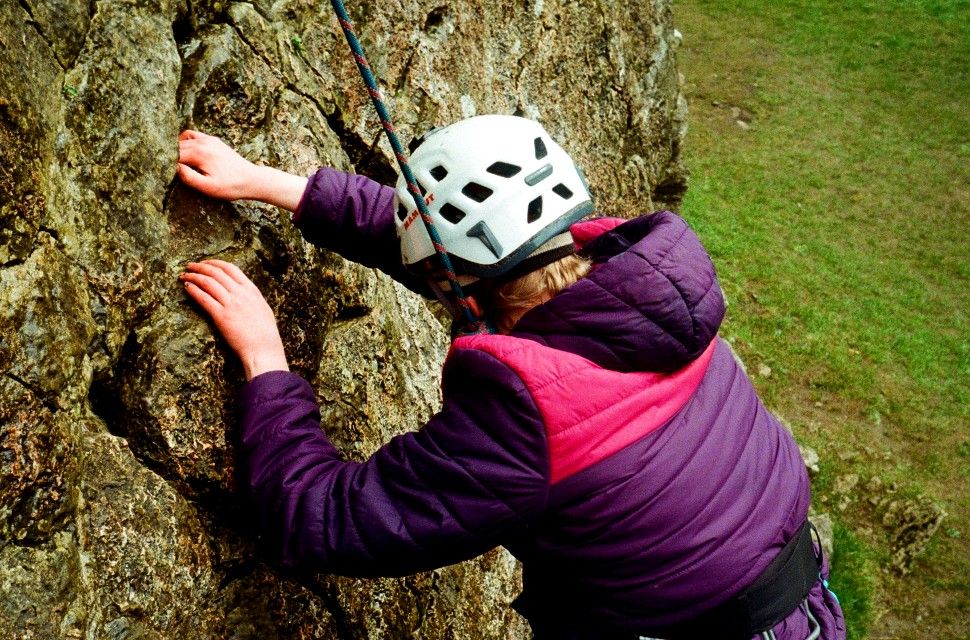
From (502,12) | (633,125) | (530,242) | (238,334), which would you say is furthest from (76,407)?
(633,125)

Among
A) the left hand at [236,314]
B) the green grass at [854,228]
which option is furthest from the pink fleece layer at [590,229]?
the green grass at [854,228]

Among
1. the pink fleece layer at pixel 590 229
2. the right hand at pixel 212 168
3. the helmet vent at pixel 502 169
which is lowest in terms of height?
the pink fleece layer at pixel 590 229

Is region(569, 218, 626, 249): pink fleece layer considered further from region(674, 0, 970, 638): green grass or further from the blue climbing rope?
region(674, 0, 970, 638): green grass

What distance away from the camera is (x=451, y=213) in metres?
3.51

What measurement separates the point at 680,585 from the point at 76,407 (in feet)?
8.21

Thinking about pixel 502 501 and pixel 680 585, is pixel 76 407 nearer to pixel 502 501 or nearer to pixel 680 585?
pixel 502 501

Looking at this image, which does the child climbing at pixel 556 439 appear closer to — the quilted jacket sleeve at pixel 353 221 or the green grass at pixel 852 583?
the quilted jacket sleeve at pixel 353 221

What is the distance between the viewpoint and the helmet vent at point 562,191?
354cm

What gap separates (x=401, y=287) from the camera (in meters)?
5.81

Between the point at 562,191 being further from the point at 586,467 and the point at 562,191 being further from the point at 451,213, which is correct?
the point at 586,467

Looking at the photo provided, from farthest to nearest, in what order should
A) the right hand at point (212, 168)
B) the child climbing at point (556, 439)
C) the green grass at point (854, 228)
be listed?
the green grass at point (854, 228), the right hand at point (212, 168), the child climbing at point (556, 439)

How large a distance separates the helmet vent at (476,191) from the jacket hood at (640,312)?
0.60m

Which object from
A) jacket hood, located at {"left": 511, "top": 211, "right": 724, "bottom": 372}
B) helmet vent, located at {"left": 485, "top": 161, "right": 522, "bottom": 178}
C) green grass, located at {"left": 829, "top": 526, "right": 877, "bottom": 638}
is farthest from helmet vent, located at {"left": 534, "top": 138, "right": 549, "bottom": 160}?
green grass, located at {"left": 829, "top": 526, "right": 877, "bottom": 638}

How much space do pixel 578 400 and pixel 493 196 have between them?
3.29 feet
